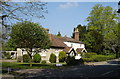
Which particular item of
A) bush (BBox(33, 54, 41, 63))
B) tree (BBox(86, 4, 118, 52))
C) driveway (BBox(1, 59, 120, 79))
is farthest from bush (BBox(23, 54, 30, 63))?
tree (BBox(86, 4, 118, 52))

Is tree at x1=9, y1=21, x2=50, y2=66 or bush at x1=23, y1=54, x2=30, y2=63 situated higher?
tree at x1=9, y1=21, x2=50, y2=66

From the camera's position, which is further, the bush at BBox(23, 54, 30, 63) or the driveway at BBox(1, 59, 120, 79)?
the bush at BBox(23, 54, 30, 63)

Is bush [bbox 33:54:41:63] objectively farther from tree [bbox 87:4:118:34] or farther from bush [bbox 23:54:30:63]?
tree [bbox 87:4:118:34]

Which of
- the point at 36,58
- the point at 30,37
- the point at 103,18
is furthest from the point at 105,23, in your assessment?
the point at 30,37

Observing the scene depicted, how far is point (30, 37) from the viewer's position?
24.8m

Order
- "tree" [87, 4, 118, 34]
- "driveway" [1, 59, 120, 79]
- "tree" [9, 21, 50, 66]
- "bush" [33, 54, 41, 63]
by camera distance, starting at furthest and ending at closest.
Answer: "tree" [87, 4, 118, 34]
"bush" [33, 54, 41, 63]
"tree" [9, 21, 50, 66]
"driveway" [1, 59, 120, 79]

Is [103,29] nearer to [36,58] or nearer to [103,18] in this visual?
[103,18]

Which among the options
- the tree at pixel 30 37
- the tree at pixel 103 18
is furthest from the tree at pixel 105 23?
the tree at pixel 30 37

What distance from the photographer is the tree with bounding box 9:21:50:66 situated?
24547 millimetres

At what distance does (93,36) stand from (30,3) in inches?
1828

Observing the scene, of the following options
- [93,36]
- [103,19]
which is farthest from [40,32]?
[103,19]

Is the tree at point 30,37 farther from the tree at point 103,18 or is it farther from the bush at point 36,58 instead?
the tree at point 103,18

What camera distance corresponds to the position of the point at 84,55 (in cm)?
4947

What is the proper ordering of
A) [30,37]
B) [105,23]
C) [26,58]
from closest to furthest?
[30,37] < [26,58] < [105,23]
